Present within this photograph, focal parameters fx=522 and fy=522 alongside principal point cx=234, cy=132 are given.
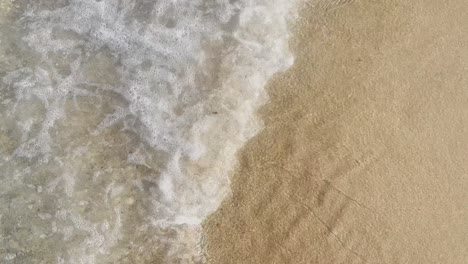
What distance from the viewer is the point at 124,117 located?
292 centimetres

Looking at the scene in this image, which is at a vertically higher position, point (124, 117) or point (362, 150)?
point (362, 150)

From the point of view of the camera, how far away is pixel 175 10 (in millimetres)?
2998

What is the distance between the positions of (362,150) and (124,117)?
4.34 feet

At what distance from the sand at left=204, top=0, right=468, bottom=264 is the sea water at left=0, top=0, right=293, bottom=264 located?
15cm

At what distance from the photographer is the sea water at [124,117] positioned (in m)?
2.84

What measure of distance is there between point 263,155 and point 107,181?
87cm

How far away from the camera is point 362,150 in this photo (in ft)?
9.28

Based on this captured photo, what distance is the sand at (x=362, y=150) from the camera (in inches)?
109

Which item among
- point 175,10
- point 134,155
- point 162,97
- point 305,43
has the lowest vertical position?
point 134,155

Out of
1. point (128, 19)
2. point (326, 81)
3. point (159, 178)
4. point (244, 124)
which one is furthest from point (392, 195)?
point (128, 19)

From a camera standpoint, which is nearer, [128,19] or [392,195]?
[392,195]

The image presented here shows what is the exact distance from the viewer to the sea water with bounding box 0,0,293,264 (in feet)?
9.32

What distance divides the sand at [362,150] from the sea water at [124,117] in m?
0.15

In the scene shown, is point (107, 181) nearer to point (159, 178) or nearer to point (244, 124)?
point (159, 178)
